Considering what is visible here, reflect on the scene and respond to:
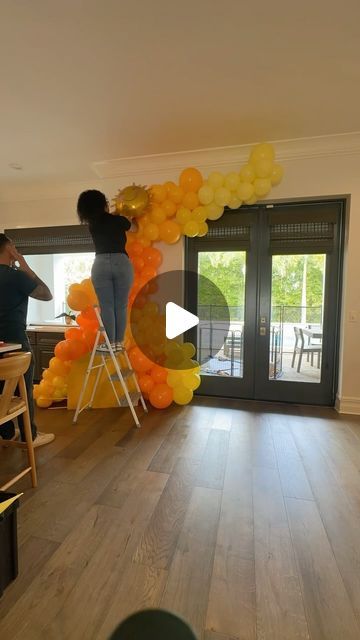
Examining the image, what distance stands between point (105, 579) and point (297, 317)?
2995 mm

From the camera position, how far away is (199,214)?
3.09 m

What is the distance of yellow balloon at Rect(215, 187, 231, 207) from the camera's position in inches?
118

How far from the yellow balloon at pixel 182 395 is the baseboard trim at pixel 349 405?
5.40 ft

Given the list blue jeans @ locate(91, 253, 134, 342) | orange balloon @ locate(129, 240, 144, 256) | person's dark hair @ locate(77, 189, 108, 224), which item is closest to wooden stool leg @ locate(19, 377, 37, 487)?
blue jeans @ locate(91, 253, 134, 342)

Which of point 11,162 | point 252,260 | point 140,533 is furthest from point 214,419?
point 11,162

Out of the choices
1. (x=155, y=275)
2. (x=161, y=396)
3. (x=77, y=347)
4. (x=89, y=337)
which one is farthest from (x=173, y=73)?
(x=161, y=396)

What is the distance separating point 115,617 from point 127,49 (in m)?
2.96

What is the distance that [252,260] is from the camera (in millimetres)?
3480

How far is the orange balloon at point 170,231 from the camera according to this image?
124 inches

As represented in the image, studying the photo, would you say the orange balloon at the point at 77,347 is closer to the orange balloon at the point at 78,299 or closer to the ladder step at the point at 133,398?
the orange balloon at the point at 78,299

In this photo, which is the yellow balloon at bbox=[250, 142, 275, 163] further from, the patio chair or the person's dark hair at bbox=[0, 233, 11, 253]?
the person's dark hair at bbox=[0, 233, 11, 253]

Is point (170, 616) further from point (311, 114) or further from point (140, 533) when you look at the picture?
point (311, 114)

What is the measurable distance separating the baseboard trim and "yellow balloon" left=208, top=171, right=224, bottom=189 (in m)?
2.62

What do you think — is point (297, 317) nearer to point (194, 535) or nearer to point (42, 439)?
point (194, 535)
